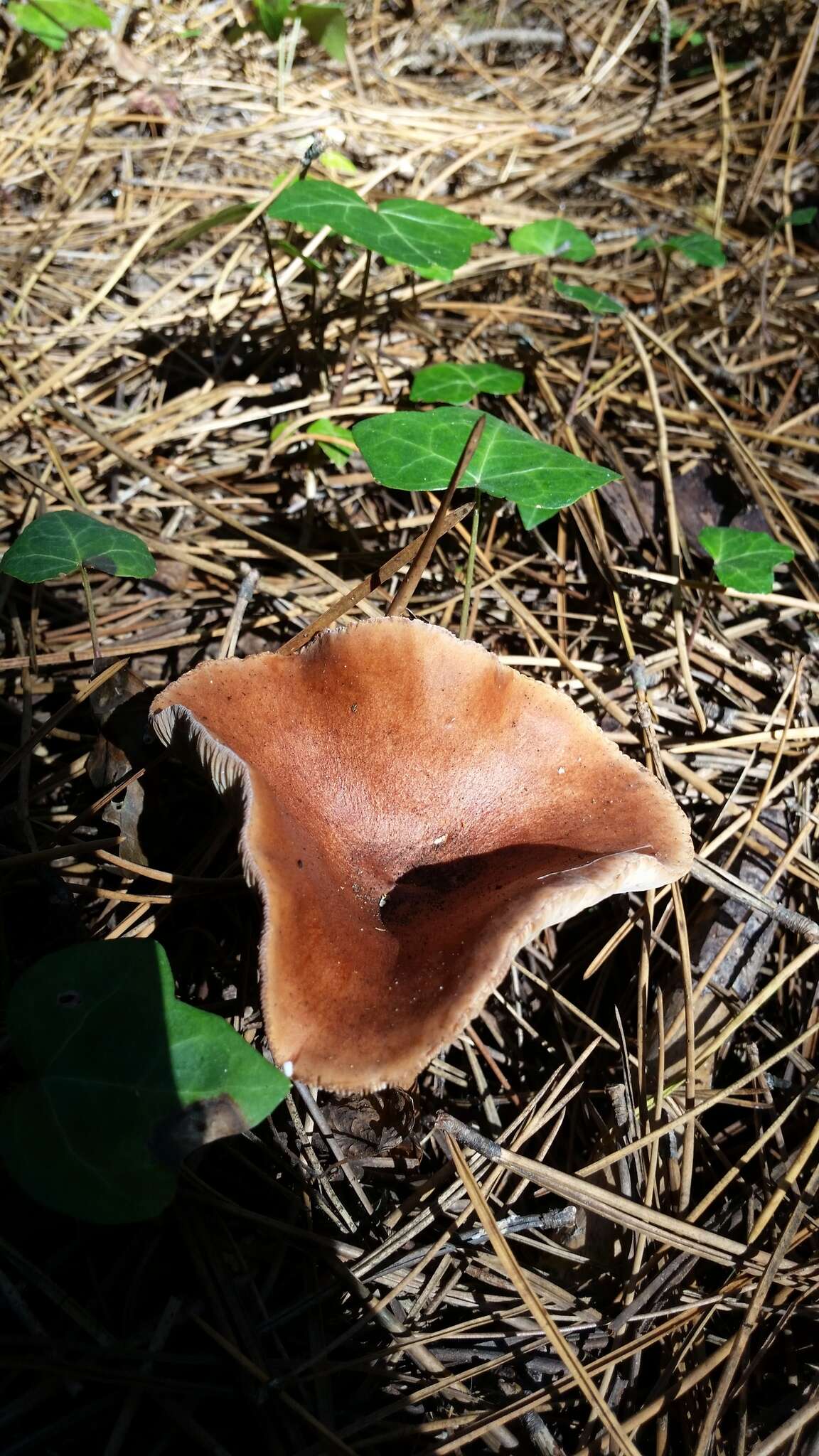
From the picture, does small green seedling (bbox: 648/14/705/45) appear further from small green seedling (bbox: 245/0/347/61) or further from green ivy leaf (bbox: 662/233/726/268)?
green ivy leaf (bbox: 662/233/726/268)

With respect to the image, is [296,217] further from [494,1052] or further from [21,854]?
[494,1052]

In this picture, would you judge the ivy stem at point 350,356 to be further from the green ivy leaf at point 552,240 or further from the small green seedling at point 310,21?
the small green seedling at point 310,21

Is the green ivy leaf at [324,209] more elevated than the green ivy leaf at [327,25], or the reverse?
the green ivy leaf at [327,25]

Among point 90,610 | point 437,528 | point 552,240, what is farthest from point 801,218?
point 90,610

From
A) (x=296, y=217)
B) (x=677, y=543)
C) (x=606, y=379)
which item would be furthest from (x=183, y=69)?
(x=677, y=543)

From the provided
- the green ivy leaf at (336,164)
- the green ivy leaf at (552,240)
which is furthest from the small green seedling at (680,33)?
the green ivy leaf at (552,240)

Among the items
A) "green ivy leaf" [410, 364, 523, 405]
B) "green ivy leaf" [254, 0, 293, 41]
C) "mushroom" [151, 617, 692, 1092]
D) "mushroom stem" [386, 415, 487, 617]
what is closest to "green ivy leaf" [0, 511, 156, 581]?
"mushroom" [151, 617, 692, 1092]
